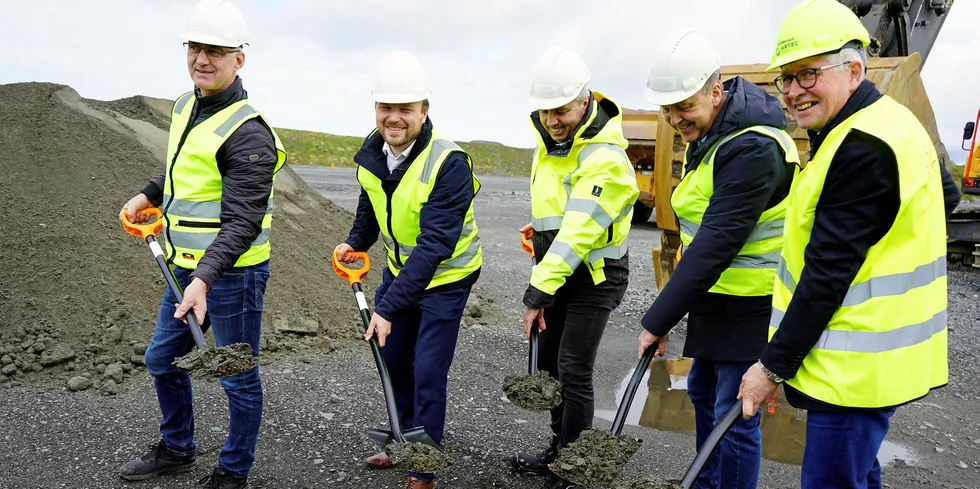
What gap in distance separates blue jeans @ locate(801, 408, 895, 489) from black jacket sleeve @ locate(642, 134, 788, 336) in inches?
25.0

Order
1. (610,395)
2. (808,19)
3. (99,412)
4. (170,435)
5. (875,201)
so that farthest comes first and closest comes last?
1. (610,395)
2. (99,412)
3. (170,435)
4. (808,19)
5. (875,201)

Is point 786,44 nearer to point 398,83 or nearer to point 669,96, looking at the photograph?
point 669,96

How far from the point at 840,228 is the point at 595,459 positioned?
128cm

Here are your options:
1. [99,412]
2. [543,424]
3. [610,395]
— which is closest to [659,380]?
[610,395]

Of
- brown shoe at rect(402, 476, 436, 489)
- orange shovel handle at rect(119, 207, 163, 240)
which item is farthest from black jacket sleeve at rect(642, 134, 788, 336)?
orange shovel handle at rect(119, 207, 163, 240)

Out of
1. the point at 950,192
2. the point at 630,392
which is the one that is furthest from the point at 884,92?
the point at 630,392

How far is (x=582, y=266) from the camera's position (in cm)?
349

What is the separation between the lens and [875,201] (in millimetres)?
1970

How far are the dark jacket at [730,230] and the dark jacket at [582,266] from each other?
22.7 inches

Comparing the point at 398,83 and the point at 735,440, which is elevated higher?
the point at 398,83

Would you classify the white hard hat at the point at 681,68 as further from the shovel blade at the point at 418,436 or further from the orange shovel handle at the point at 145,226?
the orange shovel handle at the point at 145,226

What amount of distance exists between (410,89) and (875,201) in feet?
6.15

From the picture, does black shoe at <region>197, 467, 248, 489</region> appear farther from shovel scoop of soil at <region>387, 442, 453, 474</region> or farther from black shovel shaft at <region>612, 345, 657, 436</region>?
black shovel shaft at <region>612, 345, 657, 436</region>

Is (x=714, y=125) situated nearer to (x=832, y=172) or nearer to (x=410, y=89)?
(x=832, y=172)
